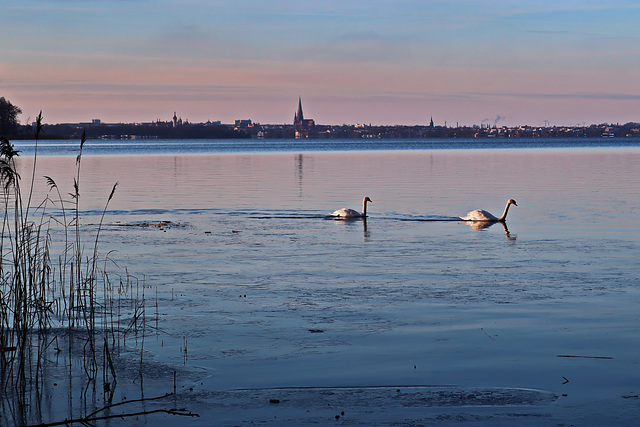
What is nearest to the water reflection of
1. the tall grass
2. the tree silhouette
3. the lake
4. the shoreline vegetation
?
the lake

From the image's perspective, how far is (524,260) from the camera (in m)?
16.1

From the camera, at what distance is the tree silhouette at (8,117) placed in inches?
4154

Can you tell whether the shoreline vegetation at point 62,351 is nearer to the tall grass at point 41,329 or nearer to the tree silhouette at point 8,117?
the tall grass at point 41,329

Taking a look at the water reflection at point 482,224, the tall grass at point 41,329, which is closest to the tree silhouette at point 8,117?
the water reflection at point 482,224

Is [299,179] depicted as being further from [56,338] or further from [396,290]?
[56,338]

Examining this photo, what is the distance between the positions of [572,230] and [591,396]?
547 inches

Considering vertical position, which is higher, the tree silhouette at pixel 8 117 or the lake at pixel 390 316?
the tree silhouette at pixel 8 117

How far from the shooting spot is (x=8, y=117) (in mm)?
111125

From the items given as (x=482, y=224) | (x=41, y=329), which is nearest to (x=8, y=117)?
(x=482, y=224)

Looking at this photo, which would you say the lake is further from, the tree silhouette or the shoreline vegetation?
the tree silhouette

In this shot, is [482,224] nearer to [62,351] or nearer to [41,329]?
[41,329]

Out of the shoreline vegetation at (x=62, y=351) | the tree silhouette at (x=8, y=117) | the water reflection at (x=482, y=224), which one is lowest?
the shoreline vegetation at (x=62, y=351)

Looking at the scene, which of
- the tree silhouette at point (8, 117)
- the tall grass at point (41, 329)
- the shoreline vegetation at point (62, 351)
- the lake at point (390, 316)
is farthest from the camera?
the tree silhouette at point (8, 117)

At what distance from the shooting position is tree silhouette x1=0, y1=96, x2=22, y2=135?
10551 cm
